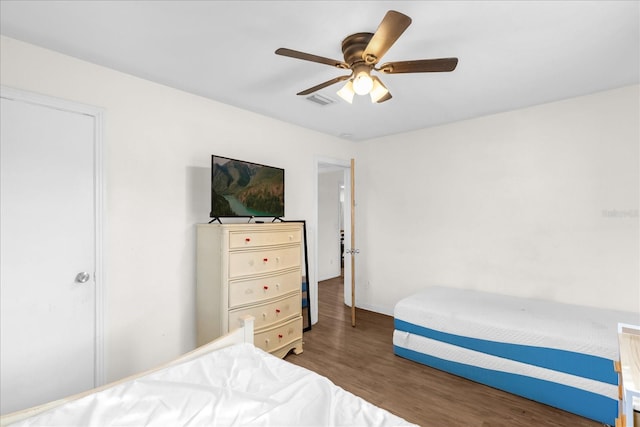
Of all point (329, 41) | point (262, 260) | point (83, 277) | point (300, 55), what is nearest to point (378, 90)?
point (329, 41)

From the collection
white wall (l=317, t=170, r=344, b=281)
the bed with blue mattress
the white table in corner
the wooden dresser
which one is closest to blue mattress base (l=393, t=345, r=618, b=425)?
the bed with blue mattress

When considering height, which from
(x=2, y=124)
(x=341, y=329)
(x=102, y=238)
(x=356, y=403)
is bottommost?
(x=341, y=329)

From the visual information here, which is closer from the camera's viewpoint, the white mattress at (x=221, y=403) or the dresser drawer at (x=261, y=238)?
the white mattress at (x=221, y=403)

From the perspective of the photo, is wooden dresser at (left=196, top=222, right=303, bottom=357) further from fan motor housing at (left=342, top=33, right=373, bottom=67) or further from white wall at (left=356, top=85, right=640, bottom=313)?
white wall at (left=356, top=85, right=640, bottom=313)

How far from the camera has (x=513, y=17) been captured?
1.65 m

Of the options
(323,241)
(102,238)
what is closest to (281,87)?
(102,238)

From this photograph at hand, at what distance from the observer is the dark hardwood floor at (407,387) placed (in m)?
2.05

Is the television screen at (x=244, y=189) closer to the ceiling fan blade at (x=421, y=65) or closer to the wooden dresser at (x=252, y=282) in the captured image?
the wooden dresser at (x=252, y=282)

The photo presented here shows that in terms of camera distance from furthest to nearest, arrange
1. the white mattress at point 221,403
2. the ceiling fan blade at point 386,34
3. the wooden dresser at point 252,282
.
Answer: the wooden dresser at point 252,282 → the ceiling fan blade at point 386,34 → the white mattress at point 221,403

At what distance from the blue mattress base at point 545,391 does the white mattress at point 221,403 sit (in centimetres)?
188

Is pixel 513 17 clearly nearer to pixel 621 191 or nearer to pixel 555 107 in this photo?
pixel 555 107

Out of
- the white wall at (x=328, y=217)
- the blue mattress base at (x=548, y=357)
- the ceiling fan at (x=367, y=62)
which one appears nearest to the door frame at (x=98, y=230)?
the ceiling fan at (x=367, y=62)

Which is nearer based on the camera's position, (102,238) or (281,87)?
(102,238)

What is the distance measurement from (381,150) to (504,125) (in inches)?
60.5
